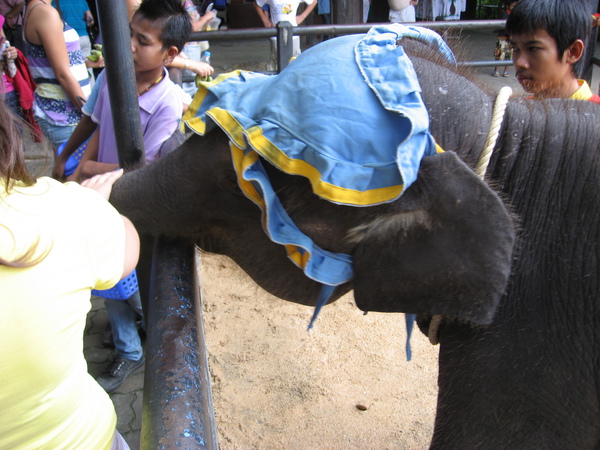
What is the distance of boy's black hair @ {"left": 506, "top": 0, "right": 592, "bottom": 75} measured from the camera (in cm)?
292

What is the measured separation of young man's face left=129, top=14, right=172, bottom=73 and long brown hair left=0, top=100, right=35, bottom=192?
5.83 ft

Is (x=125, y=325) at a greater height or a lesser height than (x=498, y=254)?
lesser

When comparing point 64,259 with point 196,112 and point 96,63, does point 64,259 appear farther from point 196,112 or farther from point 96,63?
point 96,63

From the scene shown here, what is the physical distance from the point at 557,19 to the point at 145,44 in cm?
207

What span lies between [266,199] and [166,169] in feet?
1.41

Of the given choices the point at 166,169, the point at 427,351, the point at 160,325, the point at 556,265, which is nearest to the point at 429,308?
the point at 556,265

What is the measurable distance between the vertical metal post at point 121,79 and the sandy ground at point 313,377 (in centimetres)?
87

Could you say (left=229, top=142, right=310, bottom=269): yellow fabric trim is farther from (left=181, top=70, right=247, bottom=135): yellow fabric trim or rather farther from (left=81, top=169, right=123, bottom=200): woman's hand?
(left=81, top=169, right=123, bottom=200): woman's hand

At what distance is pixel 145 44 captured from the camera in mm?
2947

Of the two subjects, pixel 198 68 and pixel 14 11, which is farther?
pixel 14 11

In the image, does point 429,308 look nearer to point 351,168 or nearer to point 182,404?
point 351,168

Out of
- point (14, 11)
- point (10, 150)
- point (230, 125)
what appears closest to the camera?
point (10, 150)

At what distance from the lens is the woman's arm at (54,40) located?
3766 mm

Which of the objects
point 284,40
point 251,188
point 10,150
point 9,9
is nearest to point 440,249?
point 251,188
